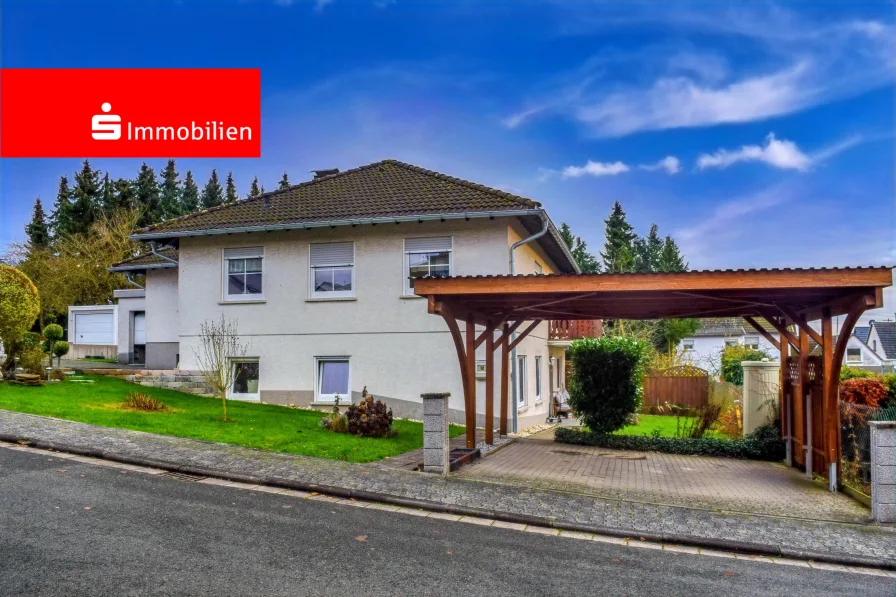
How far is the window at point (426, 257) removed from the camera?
50.2 ft

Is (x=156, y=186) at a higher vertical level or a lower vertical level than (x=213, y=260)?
higher

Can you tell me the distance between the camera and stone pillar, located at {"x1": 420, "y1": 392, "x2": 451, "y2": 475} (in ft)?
30.3

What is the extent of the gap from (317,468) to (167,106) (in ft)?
28.9

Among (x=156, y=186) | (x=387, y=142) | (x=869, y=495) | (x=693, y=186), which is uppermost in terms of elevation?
(x=156, y=186)

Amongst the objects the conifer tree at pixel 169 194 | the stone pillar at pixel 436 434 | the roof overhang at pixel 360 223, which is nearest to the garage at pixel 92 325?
the roof overhang at pixel 360 223

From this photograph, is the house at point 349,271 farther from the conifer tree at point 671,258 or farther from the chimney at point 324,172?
the conifer tree at point 671,258

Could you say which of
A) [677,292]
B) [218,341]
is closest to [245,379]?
[218,341]

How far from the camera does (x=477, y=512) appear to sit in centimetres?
734

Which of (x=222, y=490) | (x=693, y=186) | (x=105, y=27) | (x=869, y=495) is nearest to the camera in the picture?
(x=222, y=490)

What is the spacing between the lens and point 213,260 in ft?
56.4

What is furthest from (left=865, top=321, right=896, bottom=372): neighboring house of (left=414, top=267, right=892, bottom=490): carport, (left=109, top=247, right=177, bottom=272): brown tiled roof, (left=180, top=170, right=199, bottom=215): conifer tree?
(left=180, top=170, right=199, bottom=215): conifer tree

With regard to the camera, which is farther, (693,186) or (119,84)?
(693,186)

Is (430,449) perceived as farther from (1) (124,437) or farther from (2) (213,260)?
(2) (213,260)

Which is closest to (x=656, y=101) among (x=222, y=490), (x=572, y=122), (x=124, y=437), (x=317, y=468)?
(x=572, y=122)
